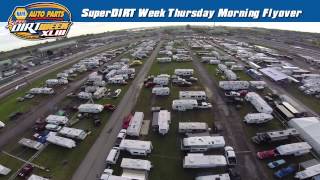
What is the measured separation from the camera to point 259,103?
1934 inches

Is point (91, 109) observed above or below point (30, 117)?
above

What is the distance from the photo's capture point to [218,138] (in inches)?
1540

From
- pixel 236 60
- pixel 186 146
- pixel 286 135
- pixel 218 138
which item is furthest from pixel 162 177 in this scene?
pixel 236 60

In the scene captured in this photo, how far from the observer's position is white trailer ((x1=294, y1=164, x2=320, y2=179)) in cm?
3152

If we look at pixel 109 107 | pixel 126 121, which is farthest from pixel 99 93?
pixel 126 121

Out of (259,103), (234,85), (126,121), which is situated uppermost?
(234,85)

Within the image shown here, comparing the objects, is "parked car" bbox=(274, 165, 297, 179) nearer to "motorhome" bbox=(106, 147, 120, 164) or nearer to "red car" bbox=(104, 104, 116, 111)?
"motorhome" bbox=(106, 147, 120, 164)

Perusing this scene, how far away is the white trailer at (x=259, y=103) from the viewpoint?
47156mm

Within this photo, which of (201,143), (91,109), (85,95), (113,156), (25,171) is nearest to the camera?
(25,171)

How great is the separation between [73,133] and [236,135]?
1256 inches

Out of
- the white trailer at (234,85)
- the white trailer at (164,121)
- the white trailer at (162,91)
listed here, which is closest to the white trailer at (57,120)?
the white trailer at (164,121)

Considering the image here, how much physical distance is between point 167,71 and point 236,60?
3152 cm

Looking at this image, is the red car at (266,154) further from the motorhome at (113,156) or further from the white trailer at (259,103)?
the motorhome at (113,156)

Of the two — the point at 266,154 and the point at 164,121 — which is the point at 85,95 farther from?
the point at 266,154
